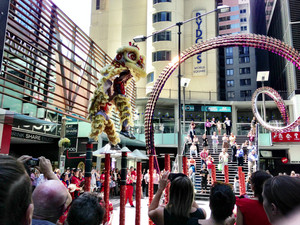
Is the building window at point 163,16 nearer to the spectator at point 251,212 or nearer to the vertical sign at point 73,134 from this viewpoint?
the vertical sign at point 73,134

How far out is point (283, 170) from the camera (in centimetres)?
2545

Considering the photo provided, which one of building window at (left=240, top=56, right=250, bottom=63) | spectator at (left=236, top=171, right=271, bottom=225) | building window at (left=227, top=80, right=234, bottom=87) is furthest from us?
building window at (left=227, top=80, right=234, bottom=87)

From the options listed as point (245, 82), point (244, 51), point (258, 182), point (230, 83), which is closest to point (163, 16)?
point (245, 82)

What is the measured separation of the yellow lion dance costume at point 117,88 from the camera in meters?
5.31

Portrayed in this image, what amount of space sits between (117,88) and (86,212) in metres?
3.88

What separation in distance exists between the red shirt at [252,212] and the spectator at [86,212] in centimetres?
150

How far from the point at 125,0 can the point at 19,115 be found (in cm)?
3185

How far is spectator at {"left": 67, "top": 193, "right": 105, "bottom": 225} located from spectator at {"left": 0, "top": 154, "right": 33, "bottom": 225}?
856mm

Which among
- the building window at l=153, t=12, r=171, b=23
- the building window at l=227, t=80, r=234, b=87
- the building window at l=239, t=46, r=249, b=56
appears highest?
the building window at l=239, t=46, r=249, b=56

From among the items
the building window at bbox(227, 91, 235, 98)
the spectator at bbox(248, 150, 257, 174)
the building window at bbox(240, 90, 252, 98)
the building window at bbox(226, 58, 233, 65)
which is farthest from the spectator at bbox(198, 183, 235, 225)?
the building window at bbox(226, 58, 233, 65)

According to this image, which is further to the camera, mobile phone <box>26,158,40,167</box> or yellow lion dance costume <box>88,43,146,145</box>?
yellow lion dance costume <box>88,43,146,145</box>

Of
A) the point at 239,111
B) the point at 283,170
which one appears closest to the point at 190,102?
the point at 239,111

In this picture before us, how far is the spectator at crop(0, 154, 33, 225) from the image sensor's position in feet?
3.14

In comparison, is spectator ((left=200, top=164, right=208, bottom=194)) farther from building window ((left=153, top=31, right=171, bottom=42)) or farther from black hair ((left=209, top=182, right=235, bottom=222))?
building window ((left=153, top=31, right=171, bottom=42))
